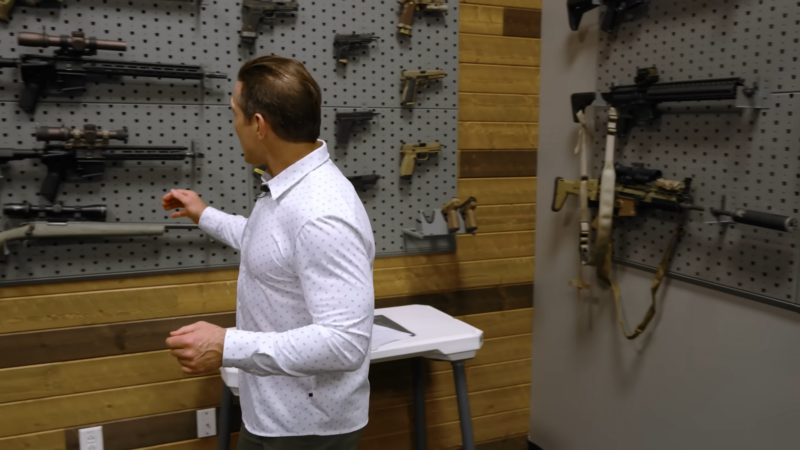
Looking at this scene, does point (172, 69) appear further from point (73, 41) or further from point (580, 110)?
point (580, 110)

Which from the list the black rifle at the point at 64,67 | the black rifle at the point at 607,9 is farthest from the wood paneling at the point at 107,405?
the black rifle at the point at 607,9

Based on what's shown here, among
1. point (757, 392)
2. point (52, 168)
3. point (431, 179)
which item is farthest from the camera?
point (431, 179)

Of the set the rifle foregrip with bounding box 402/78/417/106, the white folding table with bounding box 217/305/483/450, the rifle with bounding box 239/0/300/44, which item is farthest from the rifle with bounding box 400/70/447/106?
the white folding table with bounding box 217/305/483/450

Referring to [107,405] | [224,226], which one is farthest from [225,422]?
[224,226]

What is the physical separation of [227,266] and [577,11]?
1.70m

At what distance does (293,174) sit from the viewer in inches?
56.9

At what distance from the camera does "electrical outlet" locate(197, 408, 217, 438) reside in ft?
7.73

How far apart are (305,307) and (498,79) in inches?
66.0

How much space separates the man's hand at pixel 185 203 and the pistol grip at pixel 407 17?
1082mm

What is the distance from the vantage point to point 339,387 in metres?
1.49

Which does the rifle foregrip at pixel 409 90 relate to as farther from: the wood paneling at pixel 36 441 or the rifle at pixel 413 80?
the wood paneling at pixel 36 441

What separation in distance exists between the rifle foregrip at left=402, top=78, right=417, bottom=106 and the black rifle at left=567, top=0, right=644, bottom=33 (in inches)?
26.6

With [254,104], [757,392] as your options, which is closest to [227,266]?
[254,104]

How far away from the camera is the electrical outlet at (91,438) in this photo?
7.16ft
